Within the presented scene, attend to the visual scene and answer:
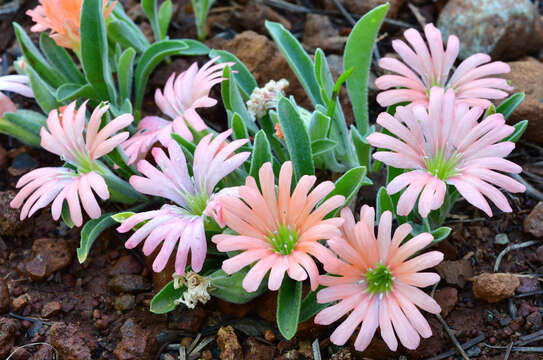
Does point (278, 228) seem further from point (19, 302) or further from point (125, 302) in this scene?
point (19, 302)

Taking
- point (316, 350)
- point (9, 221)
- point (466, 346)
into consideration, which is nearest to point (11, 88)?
point (9, 221)

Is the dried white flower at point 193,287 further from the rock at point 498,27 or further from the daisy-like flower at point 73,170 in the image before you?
the rock at point 498,27

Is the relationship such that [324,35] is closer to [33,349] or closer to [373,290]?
[373,290]

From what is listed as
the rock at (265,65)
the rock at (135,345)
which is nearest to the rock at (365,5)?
the rock at (265,65)

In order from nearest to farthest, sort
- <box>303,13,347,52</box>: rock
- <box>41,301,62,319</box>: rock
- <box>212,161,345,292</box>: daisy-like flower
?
<box>212,161,345,292</box>: daisy-like flower, <box>41,301,62,319</box>: rock, <box>303,13,347,52</box>: rock

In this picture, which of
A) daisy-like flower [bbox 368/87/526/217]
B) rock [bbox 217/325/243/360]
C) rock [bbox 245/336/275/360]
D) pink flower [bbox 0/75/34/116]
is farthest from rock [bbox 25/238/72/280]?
daisy-like flower [bbox 368/87/526/217]

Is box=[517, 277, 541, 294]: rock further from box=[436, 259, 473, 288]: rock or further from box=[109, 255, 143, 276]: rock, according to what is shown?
box=[109, 255, 143, 276]: rock
